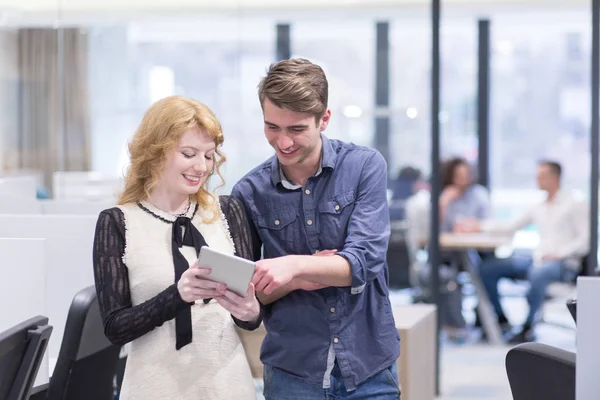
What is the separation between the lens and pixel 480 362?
667 cm

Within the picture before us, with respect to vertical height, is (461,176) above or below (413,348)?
above

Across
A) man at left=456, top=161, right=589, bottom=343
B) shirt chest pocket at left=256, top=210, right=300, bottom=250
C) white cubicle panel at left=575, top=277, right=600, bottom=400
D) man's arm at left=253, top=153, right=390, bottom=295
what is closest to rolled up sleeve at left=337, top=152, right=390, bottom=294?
man's arm at left=253, top=153, right=390, bottom=295

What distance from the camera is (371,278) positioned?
2133mm

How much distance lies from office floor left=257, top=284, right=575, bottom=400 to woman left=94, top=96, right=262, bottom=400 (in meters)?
3.23

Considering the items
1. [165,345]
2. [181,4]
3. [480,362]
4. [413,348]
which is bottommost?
[480,362]

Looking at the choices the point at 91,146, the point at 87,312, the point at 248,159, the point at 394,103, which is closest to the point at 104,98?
the point at 91,146

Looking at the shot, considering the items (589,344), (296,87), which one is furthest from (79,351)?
(589,344)

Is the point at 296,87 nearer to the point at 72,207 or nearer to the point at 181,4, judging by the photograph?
the point at 72,207

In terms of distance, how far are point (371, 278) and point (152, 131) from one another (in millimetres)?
588

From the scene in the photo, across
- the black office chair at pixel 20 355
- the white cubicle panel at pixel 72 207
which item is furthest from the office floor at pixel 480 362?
the black office chair at pixel 20 355

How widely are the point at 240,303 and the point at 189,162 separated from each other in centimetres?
34

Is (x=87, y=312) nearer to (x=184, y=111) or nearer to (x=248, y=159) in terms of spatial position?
(x=184, y=111)

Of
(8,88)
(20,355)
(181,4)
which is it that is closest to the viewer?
(20,355)

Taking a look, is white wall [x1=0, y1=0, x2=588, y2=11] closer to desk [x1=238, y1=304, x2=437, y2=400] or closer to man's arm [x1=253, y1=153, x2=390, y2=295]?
desk [x1=238, y1=304, x2=437, y2=400]
